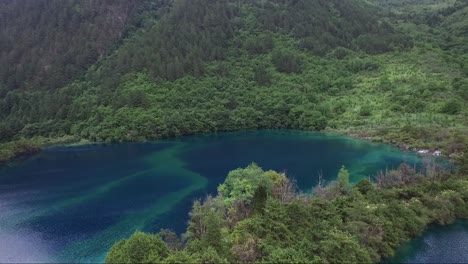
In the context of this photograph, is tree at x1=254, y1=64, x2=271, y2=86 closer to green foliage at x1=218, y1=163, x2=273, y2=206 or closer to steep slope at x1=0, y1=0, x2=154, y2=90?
steep slope at x1=0, y1=0, x2=154, y2=90

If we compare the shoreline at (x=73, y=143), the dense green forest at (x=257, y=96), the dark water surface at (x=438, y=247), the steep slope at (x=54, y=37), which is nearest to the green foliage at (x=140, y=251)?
the dense green forest at (x=257, y=96)

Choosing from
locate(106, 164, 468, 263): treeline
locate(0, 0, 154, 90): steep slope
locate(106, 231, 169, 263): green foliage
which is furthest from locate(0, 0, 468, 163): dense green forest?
locate(106, 231, 169, 263): green foliage

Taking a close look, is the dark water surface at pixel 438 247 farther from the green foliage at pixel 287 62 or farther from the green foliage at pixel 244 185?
the green foliage at pixel 287 62

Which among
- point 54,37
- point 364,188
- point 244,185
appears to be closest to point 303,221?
point 244,185

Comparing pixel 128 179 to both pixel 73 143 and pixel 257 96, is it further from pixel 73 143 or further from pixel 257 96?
pixel 257 96

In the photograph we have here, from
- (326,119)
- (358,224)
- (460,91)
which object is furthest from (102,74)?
(358,224)

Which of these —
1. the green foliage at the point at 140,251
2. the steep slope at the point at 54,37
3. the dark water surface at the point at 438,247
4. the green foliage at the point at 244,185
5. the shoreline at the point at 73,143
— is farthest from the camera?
the steep slope at the point at 54,37

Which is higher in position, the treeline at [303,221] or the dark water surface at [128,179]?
the treeline at [303,221]

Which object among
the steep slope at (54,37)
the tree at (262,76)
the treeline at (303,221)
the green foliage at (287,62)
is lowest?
the treeline at (303,221)

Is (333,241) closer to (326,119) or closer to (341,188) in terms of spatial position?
(341,188)
